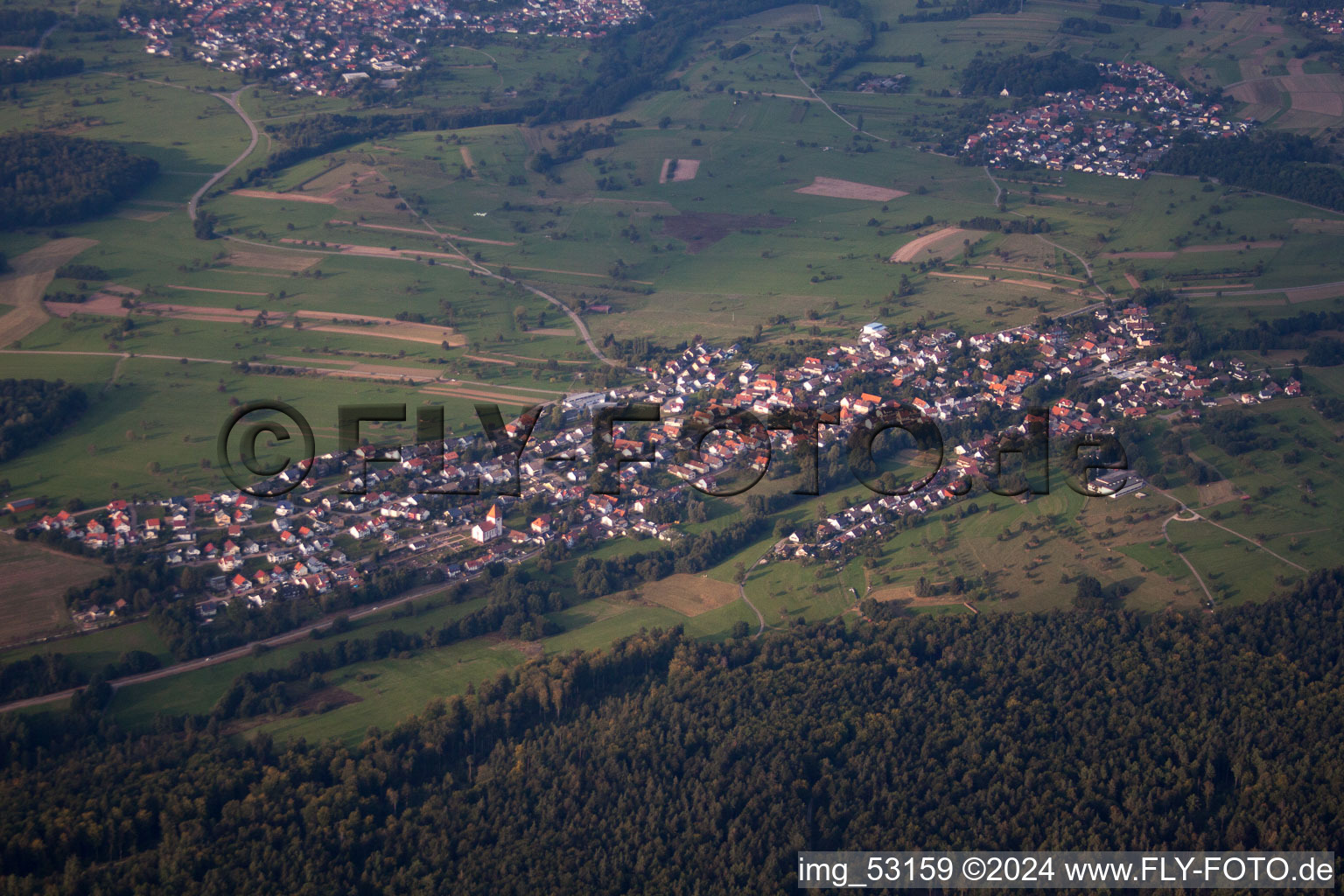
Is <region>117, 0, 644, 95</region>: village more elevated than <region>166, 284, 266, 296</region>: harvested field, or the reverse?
<region>117, 0, 644, 95</region>: village

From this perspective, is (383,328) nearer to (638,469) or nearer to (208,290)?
(208,290)

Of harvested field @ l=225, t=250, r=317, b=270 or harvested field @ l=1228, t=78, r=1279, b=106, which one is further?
harvested field @ l=1228, t=78, r=1279, b=106

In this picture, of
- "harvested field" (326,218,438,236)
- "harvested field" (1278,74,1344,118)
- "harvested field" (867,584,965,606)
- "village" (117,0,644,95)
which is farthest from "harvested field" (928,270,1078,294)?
"village" (117,0,644,95)

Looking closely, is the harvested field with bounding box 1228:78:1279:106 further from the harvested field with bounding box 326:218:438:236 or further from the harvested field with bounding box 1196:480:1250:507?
the harvested field with bounding box 326:218:438:236

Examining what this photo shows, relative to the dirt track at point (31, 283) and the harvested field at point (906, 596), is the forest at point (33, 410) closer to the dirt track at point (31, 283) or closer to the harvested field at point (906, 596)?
the dirt track at point (31, 283)

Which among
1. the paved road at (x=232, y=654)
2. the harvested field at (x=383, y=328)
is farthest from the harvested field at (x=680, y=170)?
the paved road at (x=232, y=654)

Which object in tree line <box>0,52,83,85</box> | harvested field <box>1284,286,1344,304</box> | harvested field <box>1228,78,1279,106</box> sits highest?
harvested field <box>1228,78,1279,106</box>

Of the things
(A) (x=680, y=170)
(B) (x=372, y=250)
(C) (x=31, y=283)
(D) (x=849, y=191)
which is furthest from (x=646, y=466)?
(A) (x=680, y=170)
